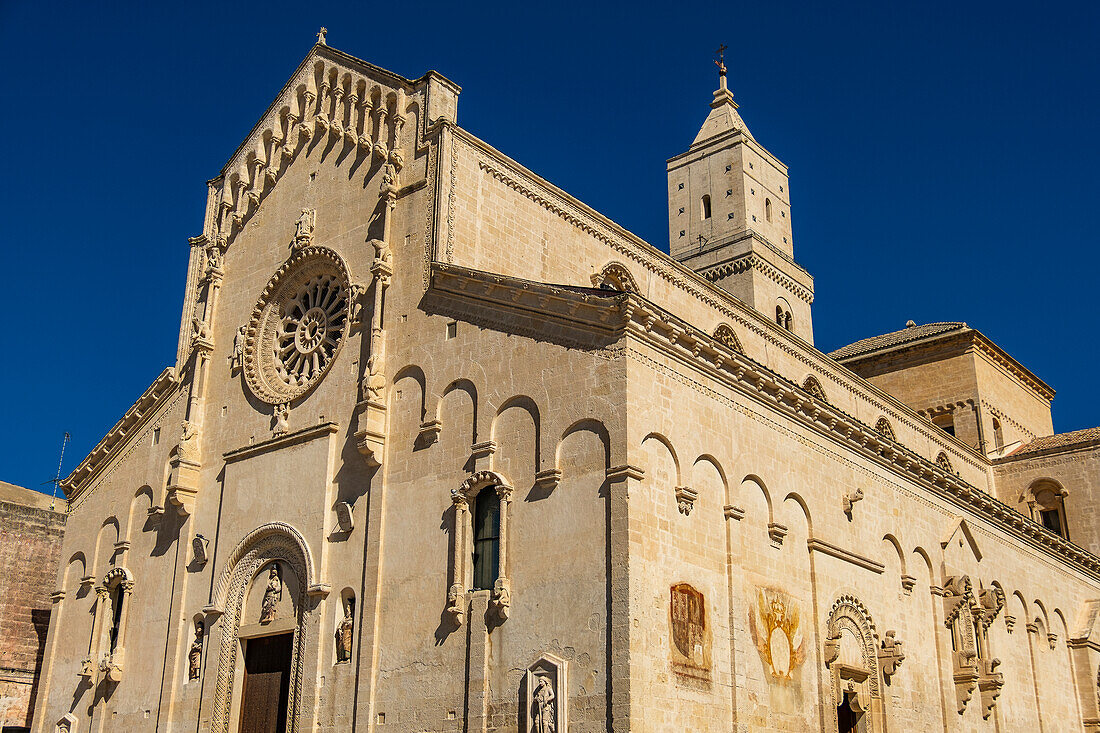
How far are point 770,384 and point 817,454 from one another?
7.72 feet

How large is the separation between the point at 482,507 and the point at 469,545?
2.30 feet

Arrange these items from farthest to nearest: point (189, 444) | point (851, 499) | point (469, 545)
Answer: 1. point (189, 444)
2. point (851, 499)
3. point (469, 545)

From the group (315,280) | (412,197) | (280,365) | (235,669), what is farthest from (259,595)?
(412,197)

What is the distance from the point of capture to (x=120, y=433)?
90.2ft

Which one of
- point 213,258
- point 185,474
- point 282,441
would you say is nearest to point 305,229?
point 213,258

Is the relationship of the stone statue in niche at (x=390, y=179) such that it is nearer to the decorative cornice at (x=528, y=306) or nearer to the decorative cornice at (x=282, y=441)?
the decorative cornice at (x=528, y=306)

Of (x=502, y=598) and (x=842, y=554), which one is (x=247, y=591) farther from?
(x=842, y=554)

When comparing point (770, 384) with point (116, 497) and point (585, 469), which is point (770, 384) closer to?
point (585, 469)

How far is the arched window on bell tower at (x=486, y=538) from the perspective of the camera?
18641 millimetres

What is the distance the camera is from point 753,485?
67.2 feet

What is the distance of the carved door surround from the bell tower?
20.6 meters

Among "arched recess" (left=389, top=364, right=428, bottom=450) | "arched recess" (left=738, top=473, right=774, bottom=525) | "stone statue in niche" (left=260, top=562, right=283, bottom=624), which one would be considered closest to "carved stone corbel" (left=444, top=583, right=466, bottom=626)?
"arched recess" (left=389, top=364, right=428, bottom=450)

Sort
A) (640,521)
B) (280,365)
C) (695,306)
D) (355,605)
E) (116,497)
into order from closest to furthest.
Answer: (640,521), (355,605), (280,365), (116,497), (695,306)

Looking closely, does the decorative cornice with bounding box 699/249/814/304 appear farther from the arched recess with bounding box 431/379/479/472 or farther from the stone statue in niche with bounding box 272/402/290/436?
the arched recess with bounding box 431/379/479/472
